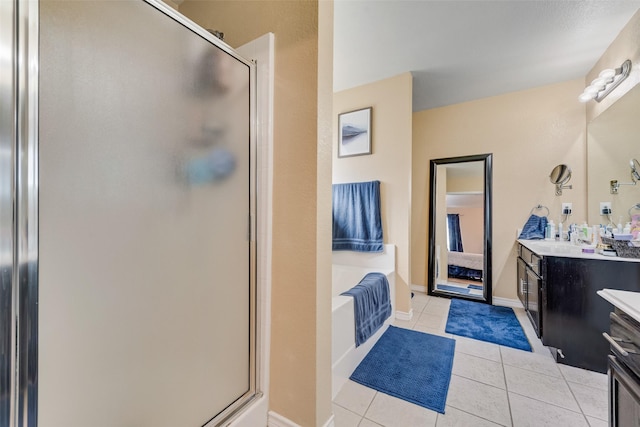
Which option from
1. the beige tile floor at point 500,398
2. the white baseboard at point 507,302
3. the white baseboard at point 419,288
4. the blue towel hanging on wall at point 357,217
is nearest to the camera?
the beige tile floor at point 500,398

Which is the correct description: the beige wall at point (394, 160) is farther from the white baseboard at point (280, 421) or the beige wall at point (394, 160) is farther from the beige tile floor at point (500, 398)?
the white baseboard at point (280, 421)

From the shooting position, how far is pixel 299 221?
1.17 metres

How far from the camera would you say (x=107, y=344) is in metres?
0.78

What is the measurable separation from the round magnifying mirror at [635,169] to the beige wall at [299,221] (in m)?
2.40

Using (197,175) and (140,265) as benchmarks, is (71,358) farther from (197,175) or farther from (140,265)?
(197,175)

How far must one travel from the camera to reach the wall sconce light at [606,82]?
6.21ft

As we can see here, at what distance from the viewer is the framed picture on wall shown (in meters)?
2.81

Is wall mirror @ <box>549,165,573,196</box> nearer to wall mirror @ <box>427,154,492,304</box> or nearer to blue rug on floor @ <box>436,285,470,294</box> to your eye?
wall mirror @ <box>427,154,492,304</box>

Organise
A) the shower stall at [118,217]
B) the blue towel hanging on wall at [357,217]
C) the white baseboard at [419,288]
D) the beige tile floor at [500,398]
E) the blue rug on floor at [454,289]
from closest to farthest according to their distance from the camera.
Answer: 1. the shower stall at [118,217]
2. the beige tile floor at [500,398]
3. the blue towel hanging on wall at [357,217]
4. the blue rug on floor at [454,289]
5. the white baseboard at [419,288]

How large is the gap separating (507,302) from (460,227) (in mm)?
1009

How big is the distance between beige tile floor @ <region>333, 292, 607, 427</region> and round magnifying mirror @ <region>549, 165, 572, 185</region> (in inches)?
70.9

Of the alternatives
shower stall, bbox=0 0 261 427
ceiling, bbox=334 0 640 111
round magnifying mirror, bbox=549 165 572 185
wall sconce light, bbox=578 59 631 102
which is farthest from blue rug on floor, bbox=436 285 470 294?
shower stall, bbox=0 0 261 427

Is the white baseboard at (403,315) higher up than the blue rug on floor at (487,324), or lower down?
higher up

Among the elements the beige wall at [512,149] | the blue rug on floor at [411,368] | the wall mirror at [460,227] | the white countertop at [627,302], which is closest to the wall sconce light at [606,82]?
the beige wall at [512,149]
